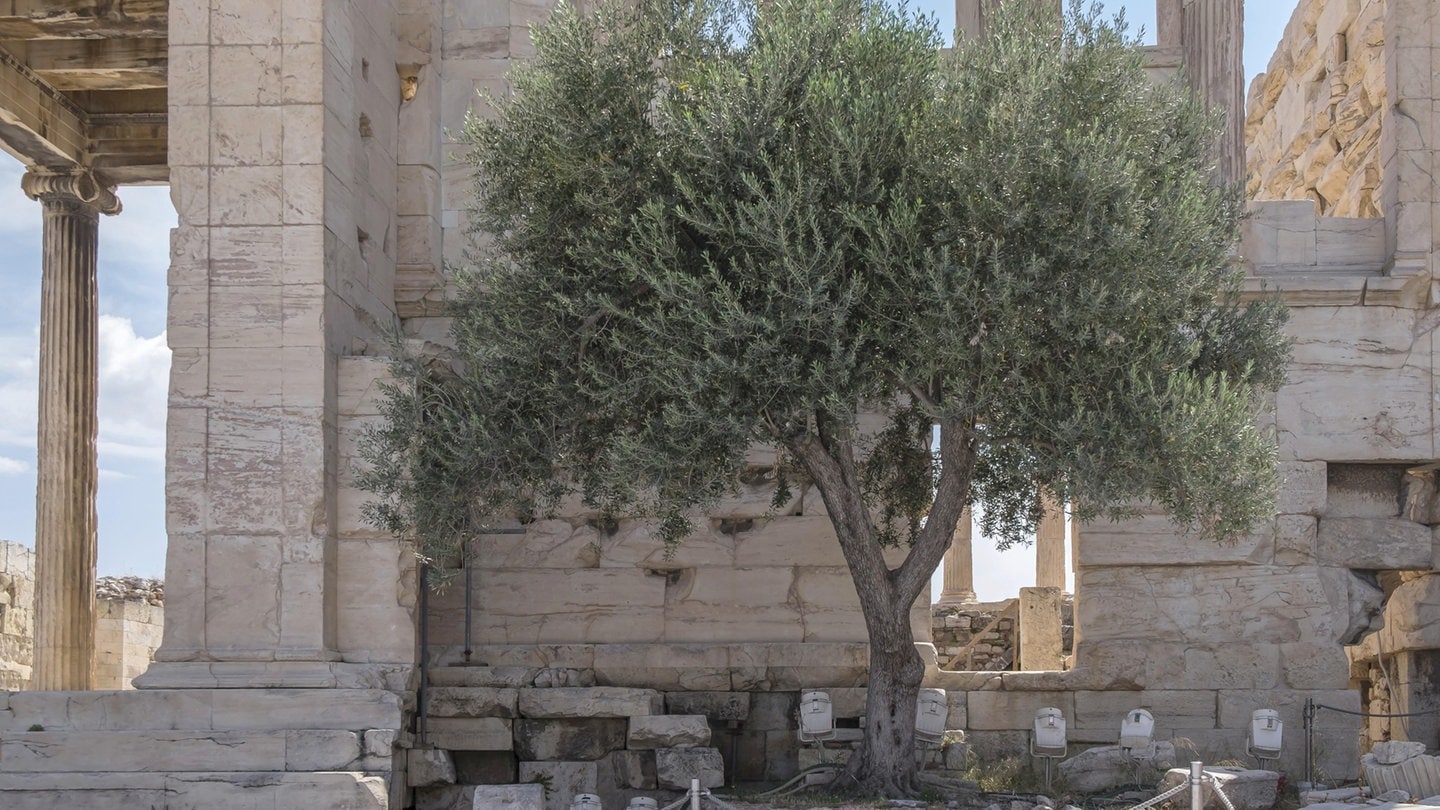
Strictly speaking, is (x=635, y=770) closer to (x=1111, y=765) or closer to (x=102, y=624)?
(x=1111, y=765)

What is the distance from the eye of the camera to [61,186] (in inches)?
784

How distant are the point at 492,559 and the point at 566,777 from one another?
2471mm

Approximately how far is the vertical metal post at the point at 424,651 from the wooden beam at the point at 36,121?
8.29m

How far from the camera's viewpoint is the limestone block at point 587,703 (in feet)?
44.2

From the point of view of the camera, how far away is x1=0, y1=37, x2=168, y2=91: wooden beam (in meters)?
18.8

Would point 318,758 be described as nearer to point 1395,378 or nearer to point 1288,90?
point 1395,378


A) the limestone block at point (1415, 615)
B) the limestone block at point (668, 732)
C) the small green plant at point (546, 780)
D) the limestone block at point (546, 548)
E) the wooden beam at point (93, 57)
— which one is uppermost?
the wooden beam at point (93, 57)

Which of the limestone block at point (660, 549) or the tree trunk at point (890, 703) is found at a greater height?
the limestone block at point (660, 549)

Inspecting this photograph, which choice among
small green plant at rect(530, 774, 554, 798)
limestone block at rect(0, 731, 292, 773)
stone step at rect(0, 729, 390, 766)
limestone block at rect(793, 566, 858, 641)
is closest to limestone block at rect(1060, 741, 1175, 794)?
limestone block at rect(793, 566, 858, 641)

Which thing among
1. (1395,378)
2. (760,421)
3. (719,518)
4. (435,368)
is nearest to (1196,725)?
(1395,378)

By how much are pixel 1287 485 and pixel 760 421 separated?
18.8 ft

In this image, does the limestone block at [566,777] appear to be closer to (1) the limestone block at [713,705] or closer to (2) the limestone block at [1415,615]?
(1) the limestone block at [713,705]

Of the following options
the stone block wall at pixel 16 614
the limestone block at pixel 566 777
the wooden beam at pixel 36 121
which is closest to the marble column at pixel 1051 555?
the limestone block at pixel 566 777

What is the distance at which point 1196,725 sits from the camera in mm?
14531
